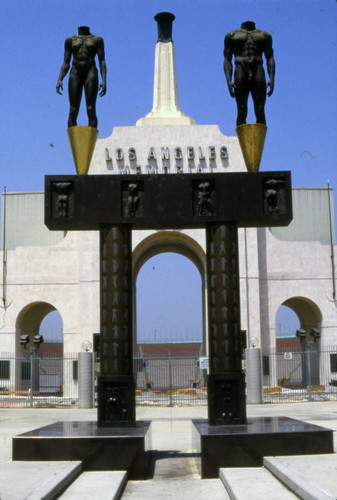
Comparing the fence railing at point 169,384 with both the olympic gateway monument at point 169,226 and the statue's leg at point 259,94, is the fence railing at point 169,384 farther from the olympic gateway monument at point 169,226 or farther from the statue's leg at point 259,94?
the statue's leg at point 259,94

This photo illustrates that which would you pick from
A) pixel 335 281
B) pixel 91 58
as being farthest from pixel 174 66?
pixel 91 58

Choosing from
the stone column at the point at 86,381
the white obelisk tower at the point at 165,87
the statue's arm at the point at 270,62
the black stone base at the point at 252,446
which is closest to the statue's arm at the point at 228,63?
the statue's arm at the point at 270,62

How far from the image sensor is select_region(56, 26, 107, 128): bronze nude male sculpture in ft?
48.4

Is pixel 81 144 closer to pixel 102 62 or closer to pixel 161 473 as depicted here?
pixel 102 62

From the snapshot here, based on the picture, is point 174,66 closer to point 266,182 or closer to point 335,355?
point 335,355

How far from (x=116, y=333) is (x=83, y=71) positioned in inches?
213

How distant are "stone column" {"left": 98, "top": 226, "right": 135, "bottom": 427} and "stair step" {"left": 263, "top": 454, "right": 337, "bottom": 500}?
10.4 feet

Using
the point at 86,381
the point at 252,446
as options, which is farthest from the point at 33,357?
the point at 252,446

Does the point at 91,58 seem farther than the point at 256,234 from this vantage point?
No

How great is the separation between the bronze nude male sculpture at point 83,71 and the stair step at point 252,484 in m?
7.54

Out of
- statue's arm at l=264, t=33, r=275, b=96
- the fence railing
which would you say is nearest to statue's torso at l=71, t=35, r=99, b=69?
statue's arm at l=264, t=33, r=275, b=96

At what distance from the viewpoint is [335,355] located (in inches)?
1524

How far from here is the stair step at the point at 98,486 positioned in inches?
365

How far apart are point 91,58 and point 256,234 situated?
24274 millimetres
